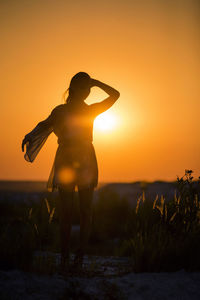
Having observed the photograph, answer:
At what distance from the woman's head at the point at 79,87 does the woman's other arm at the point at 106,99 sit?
0.42ft

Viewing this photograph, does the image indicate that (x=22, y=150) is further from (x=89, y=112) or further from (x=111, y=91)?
(x=111, y=91)

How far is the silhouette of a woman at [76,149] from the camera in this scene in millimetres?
3615

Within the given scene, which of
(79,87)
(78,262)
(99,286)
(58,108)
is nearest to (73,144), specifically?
(58,108)

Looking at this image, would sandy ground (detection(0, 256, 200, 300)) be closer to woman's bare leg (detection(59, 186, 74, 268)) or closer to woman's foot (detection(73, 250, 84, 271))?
woman's foot (detection(73, 250, 84, 271))

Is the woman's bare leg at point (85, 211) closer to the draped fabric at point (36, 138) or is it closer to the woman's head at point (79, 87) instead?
the draped fabric at point (36, 138)

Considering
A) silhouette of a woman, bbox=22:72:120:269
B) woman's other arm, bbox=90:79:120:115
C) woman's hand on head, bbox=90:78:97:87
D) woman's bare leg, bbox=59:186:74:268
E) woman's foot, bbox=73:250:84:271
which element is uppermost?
woman's hand on head, bbox=90:78:97:87

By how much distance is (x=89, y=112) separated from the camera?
370 centimetres

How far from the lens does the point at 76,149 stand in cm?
363

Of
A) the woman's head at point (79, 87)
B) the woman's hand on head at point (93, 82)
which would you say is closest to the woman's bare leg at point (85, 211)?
the woman's head at point (79, 87)

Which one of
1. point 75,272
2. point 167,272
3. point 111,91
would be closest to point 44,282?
point 75,272

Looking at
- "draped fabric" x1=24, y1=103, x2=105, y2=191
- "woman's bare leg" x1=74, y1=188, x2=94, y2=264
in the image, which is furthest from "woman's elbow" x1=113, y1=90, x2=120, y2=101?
"woman's bare leg" x1=74, y1=188, x2=94, y2=264

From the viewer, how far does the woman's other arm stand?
12.1ft

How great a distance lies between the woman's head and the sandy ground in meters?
1.84

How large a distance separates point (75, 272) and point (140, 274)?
62cm
